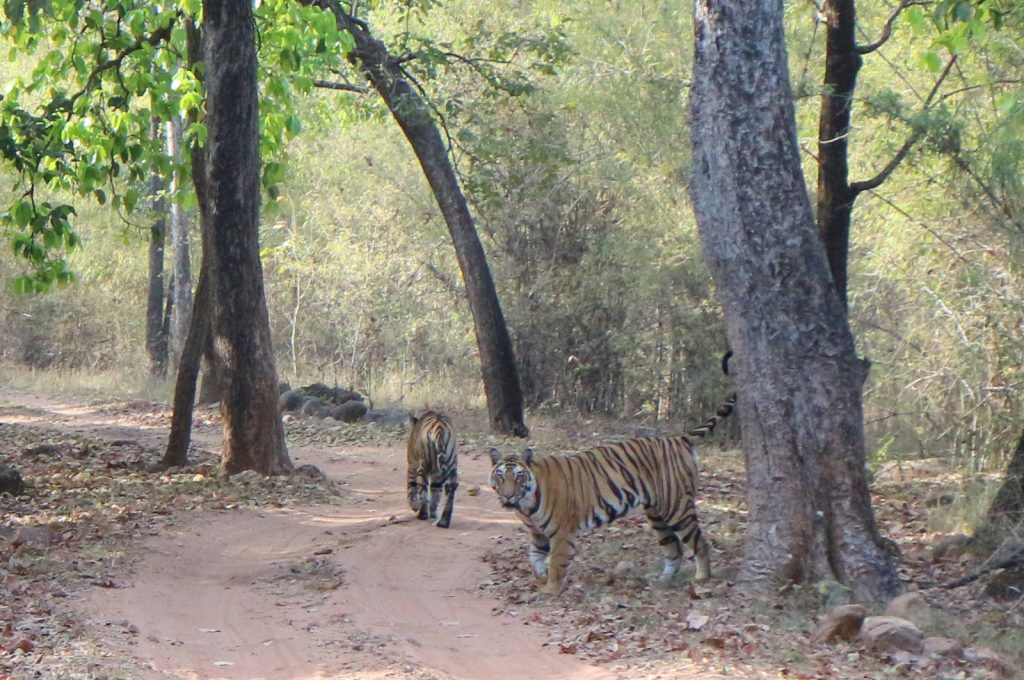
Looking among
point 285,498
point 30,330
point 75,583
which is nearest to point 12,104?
point 285,498

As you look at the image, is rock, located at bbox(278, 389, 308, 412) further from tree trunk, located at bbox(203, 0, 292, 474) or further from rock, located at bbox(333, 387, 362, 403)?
tree trunk, located at bbox(203, 0, 292, 474)

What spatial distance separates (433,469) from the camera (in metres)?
11.3

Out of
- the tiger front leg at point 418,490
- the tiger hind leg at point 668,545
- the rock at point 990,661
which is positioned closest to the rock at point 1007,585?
the rock at point 990,661

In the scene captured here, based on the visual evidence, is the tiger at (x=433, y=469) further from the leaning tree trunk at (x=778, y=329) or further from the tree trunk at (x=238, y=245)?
the leaning tree trunk at (x=778, y=329)

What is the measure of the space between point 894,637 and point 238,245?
8188 mm

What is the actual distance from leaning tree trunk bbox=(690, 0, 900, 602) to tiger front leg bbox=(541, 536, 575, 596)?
1279mm

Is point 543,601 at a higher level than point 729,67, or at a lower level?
lower

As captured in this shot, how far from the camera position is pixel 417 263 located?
2306cm

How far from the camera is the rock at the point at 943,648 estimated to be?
6.96 meters

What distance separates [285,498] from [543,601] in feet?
14.9

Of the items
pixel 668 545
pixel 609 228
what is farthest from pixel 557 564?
pixel 609 228

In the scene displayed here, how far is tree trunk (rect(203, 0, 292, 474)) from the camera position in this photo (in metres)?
12.5

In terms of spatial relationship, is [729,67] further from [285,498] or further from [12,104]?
[12,104]

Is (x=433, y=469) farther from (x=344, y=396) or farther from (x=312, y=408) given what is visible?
(x=344, y=396)
